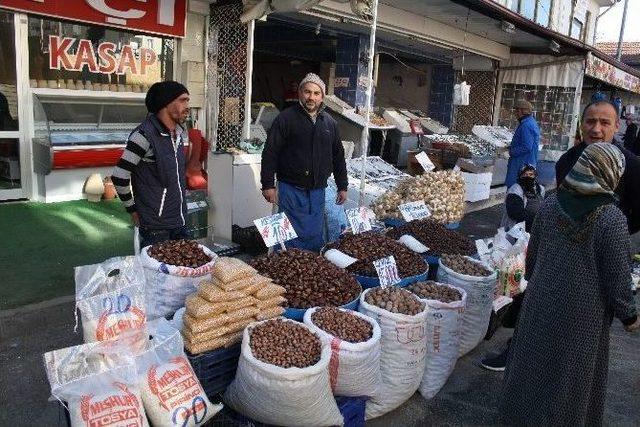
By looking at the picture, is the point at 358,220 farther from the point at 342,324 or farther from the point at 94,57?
the point at 94,57

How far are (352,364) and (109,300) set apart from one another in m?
1.20

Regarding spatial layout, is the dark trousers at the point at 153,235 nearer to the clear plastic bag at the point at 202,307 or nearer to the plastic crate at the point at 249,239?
the clear plastic bag at the point at 202,307

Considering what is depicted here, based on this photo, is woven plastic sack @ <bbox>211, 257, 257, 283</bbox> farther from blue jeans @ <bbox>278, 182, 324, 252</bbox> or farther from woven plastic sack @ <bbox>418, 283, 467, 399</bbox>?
blue jeans @ <bbox>278, 182, 324, 252</bbox>

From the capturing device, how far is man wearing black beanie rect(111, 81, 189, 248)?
3.24 metres

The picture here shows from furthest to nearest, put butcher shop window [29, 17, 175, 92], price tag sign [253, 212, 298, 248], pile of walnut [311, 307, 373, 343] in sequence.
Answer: butcher shop window [29, 17, 175, 92]
price tag sign [253, 212, 298, 248]
pile of walnut [311, 307, 373, 343]

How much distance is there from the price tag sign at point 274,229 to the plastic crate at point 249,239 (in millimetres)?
2124

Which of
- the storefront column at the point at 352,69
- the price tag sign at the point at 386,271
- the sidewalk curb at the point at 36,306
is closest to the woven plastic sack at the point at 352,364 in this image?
the price tag sign at the point at 386,271

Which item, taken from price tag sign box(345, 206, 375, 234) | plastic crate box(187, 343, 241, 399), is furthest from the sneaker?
plastic crate box(187, 343, 241, 399)

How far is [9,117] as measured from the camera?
21.4 ft

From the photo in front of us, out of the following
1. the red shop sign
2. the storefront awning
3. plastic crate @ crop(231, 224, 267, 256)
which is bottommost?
plastic crate @ crop(231, 224, 267, 256)

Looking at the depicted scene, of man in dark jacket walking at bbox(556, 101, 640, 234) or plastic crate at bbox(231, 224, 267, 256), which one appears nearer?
man in dark jacket walking at bbox(556, 101, 640, 234)

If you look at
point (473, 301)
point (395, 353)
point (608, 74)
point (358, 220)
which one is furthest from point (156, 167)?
point (608, 74)

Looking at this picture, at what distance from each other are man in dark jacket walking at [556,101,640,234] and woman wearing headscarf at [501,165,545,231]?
59 centimetres

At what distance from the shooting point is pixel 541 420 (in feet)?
8.25
